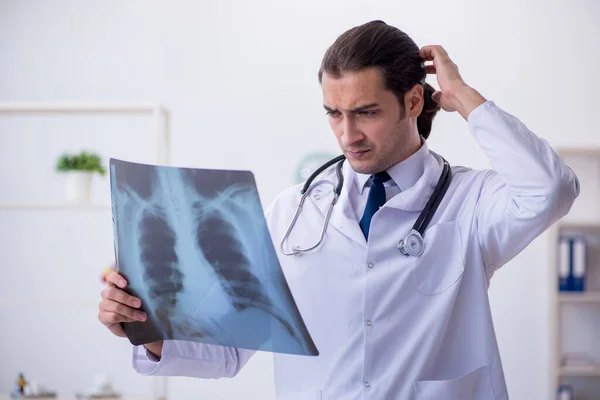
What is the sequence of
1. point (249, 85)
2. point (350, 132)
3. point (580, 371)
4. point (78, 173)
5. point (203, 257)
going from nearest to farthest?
point (203, 257)
point (350, 132)
point (78, 173)
point (580, 371)
point (249, 85)

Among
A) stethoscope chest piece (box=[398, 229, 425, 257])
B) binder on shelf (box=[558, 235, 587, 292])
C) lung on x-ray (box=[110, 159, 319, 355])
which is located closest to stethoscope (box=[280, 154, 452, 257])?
stethoscope chest piece (box=[398, 229, 425, 257])

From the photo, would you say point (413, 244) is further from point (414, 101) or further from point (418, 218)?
point (414, 101)

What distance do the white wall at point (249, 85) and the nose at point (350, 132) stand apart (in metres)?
2.46

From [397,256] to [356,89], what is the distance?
29 cm

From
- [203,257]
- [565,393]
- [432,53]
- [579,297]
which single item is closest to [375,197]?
[432,53]

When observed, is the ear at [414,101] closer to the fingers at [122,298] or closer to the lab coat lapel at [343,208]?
the lab coat lapel at [343,208]

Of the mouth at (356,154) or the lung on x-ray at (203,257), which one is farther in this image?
the mouth at (356,154)

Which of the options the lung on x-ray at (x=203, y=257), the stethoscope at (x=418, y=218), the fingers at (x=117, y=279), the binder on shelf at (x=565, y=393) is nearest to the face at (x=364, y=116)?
the stethoscope at (x=418, y=218)

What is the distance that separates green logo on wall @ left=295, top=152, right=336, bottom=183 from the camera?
369 cm

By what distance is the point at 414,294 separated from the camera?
1294mm

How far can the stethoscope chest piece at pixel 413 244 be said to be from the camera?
1300 mm

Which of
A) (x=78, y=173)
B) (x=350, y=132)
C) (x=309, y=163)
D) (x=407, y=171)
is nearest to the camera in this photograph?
(x=350, y=132)

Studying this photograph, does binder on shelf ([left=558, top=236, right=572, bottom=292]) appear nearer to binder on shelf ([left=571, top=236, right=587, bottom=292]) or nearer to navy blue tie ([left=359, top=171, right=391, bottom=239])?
binder on shelf ([left=571, top=236, right=587, bottom=292])

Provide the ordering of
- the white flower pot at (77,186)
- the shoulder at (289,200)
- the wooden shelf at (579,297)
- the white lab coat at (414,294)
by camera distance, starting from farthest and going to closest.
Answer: the wooden shelf at (579,297)
the white flower pot at (77,186)
the shoulder at (289,200)
the white lab coat at (414,294)
